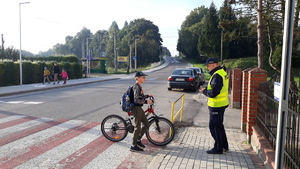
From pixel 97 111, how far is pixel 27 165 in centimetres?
556

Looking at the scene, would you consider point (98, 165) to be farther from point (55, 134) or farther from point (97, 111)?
point (97, 111)

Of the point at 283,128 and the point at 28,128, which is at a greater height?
the point at 283,128

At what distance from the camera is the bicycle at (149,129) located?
248 inches

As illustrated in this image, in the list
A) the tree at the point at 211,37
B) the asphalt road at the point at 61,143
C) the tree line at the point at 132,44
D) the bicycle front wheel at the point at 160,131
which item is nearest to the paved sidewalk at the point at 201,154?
the bicycle front wheel at the point at 160,131

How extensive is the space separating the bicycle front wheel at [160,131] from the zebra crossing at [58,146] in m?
0.21

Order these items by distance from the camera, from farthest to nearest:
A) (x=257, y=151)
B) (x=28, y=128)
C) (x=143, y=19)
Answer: (x=143, y=19) < (x=28, y=128) < (x=257, y=151)

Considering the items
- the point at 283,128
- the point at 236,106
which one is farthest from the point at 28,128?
the point at 236,106

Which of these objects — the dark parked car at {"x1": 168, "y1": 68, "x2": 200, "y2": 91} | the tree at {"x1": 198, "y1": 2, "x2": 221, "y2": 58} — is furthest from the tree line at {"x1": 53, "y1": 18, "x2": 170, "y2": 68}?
the dark parked car at {"x1": 168, "y1": 68, "x2": 200, "y2": 91}

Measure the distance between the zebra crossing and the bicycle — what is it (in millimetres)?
169

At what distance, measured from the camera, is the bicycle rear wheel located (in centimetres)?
648

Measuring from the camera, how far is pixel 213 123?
5.48 m

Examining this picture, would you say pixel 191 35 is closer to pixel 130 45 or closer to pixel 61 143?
pixel 130 45

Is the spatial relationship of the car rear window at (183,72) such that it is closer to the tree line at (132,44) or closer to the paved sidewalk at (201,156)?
the paved sidewalk at (201,156)

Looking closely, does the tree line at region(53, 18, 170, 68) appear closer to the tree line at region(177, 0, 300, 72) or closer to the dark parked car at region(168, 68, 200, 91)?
the tree line at region(177, 0, 300, 72)
